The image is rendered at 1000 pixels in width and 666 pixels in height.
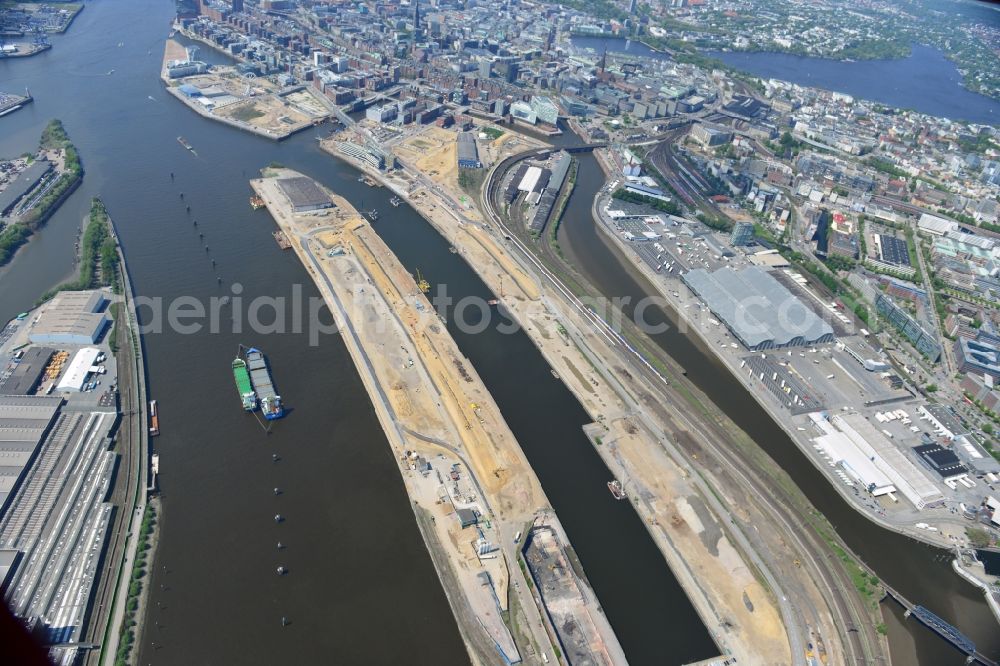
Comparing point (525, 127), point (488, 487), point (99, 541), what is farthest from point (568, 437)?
point (525, 127)

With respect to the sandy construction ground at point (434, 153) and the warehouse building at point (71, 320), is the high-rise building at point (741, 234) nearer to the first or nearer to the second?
the sandy construction ground at point (434, 153)

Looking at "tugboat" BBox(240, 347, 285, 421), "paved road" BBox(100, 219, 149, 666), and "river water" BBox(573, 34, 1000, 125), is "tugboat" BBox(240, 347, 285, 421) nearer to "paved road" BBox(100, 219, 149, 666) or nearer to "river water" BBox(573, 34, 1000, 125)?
"paved road" BBox(100, 219, 149, 666)

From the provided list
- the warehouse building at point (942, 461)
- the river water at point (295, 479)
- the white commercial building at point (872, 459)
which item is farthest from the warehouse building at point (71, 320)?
the warehouse building at point (942, 461)

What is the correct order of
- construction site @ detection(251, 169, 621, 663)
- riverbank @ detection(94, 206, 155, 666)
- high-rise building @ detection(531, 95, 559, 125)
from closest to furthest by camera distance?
1. riverbank @ detection(94, 206, 155, 666)
2. construction site @ detection(251, 169, 621, 663)
3. high-rise building @ detection(531, 95, 559, 125)

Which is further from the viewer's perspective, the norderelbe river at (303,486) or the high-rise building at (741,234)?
the high-rise building at (741,234)

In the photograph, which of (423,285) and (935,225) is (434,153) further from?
(935,225)

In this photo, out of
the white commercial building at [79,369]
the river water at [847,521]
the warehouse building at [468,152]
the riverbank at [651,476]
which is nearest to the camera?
the riverbank at [651,476]

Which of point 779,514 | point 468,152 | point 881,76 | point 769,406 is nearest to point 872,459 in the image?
point 769,406

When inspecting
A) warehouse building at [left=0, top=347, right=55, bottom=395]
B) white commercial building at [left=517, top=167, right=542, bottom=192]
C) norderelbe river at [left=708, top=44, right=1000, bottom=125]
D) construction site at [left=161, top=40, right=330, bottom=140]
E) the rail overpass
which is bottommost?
the rail overpass

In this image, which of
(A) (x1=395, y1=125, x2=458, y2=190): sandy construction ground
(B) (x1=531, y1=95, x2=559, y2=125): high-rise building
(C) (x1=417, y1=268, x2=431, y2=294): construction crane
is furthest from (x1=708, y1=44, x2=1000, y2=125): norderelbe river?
(C) (x1=417, y1=268, x2=431, y2=294): construction crane
